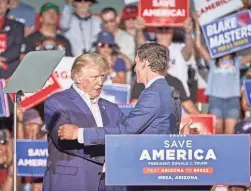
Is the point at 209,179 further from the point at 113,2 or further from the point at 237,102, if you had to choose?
the point at 113,2

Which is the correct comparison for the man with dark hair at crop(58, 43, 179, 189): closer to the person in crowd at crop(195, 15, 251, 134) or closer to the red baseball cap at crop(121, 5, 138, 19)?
the person in crowd at crop(195, 15, 251, 134)

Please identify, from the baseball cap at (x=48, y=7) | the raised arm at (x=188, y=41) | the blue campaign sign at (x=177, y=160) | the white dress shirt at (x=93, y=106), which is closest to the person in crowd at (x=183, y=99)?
the raised arm at (x=188, y=41)

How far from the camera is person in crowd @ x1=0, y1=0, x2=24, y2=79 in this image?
10094 mm

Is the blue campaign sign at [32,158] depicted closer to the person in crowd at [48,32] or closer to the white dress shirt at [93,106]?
the person in crowd at [48,32]

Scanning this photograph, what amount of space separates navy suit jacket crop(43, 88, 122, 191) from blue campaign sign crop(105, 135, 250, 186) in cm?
86

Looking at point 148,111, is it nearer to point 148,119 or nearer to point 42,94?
point 148,119

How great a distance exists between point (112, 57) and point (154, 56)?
502 cm

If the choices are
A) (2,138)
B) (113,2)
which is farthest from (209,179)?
(113,2)

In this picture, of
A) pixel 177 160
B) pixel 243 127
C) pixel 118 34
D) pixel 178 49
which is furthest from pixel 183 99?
pixel 177 160

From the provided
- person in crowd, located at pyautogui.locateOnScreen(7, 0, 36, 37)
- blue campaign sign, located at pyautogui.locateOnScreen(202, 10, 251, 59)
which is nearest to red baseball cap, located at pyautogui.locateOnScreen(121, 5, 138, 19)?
blue campaign sign, located at pyautogui.locateOnScreen(202, 10, 251, 59)

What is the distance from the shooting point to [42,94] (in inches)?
384

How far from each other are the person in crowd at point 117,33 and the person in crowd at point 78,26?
192 millimetres

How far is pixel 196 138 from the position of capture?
5.09 m

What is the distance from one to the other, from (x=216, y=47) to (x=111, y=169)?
19.6 feet
